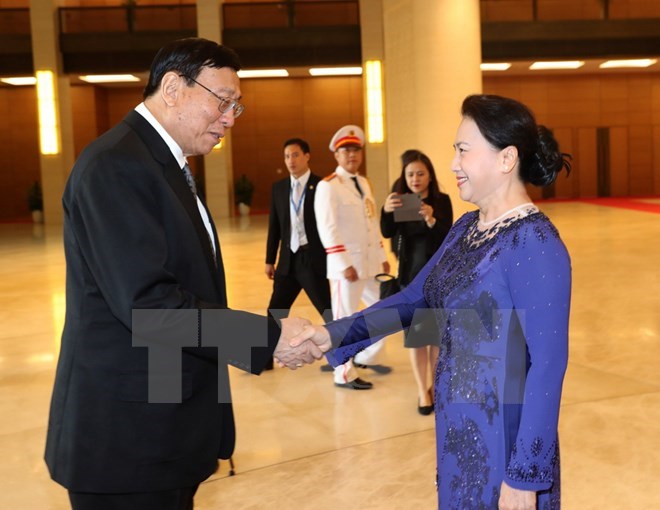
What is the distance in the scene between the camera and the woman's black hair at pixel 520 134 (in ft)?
7.95

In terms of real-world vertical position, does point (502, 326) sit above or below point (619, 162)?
below

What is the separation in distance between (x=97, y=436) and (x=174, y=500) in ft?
0.99

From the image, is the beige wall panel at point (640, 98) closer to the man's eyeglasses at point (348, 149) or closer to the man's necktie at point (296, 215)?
the man's necktie at point (296, 215)

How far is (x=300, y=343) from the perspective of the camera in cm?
269

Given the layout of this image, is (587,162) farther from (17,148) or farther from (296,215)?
(296,215)

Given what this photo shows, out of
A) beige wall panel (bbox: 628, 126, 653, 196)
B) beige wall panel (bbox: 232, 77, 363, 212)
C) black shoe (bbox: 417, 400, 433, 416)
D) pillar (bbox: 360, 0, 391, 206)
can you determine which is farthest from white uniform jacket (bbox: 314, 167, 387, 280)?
beige wall panel (bbox: 628, 126, 653, 196)

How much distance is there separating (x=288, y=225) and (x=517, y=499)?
4571 mm

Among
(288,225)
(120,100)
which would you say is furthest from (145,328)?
(120,100)

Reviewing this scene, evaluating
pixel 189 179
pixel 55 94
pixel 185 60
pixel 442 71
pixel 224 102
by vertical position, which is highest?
pixel 55 94

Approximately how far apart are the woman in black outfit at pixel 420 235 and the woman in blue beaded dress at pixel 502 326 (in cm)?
291

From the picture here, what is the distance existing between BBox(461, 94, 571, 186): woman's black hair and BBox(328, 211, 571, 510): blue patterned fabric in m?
0.16

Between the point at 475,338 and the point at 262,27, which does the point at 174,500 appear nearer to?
the point at 475,338

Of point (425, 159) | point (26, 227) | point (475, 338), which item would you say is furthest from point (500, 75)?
point (475, 338)

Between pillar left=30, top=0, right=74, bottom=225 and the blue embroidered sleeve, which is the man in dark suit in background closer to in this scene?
the blue embroidered sleeve
